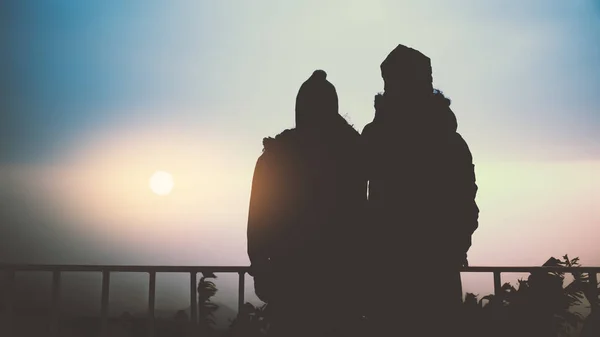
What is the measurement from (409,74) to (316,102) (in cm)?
83

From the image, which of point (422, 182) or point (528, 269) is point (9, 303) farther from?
point (528, 269)

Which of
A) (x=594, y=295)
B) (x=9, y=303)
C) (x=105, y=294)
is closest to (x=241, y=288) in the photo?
(x=105, y=294)

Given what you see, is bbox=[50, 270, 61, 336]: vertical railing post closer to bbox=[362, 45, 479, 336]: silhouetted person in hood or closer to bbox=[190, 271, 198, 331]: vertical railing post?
bbox=[190, 271, 198, 331]: vertical railing post

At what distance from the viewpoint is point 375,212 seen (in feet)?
14.2

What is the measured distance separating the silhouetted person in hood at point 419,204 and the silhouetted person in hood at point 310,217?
0.27 metres

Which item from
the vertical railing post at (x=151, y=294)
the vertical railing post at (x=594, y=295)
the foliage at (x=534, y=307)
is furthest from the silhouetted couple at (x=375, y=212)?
the vertical railing post at (x=594, y=295)

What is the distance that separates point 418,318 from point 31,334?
3.86 metres

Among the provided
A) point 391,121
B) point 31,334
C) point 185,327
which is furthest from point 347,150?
point 31,334

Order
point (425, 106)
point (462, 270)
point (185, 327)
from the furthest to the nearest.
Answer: point (185, 327)
point (462, 270)
point (425, 106)

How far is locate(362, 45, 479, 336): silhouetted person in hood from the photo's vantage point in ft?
13.8

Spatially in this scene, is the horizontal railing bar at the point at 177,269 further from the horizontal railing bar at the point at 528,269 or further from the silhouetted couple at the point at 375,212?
the silhouetted couple at the point at 375,212

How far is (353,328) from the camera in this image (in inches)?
171

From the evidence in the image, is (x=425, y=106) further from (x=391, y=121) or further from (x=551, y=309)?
(x=551, y=309)

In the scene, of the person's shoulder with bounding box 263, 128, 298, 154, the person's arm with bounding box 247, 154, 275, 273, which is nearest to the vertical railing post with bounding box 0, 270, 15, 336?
the person's arm with bounding box 247, 154, 275, 273
